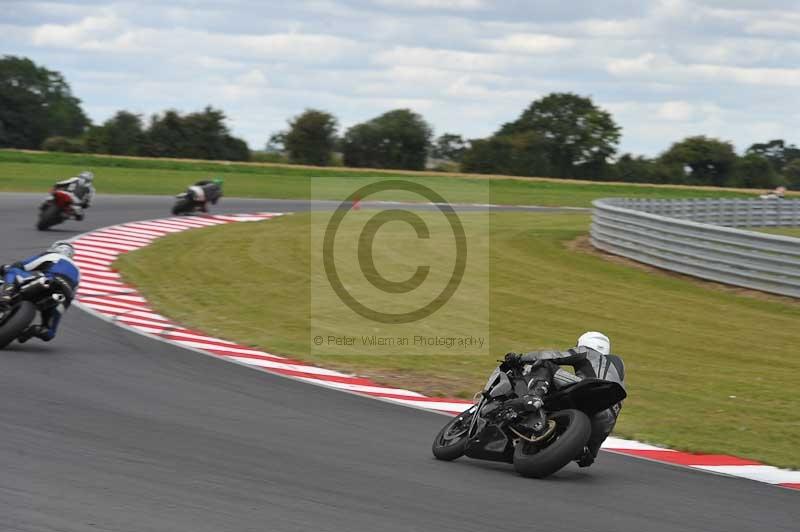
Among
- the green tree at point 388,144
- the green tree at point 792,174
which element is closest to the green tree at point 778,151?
the green tree at point 792,174

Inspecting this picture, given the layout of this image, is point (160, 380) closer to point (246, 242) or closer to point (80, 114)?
point (246, 242)

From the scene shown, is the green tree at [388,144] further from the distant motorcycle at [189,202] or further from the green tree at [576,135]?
the distant motorcycle at [189,202]

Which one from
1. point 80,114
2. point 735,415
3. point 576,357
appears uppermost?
point 80,114

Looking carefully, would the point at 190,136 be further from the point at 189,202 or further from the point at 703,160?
the point at 189,202

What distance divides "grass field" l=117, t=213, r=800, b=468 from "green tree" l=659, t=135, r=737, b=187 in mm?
52504

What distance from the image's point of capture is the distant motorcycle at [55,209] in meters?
23.8

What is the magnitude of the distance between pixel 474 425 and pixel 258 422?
6.43 ft

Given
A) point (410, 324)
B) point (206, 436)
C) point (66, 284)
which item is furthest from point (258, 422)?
point (410, 324)

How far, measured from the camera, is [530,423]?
7.16 metres

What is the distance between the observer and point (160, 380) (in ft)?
33.6

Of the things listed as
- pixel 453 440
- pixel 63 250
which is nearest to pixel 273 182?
pixel 63 250

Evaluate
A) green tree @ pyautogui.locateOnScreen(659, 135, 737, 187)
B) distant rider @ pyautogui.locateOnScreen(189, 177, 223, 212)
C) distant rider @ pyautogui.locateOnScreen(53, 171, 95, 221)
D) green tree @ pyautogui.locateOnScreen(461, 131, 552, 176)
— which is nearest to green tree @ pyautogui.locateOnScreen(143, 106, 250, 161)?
green tree @ pyautogui.locateOnScreen(461, 131, 552, 176)

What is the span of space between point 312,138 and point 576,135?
1802cm

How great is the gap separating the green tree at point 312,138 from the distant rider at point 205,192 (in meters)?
39.7
